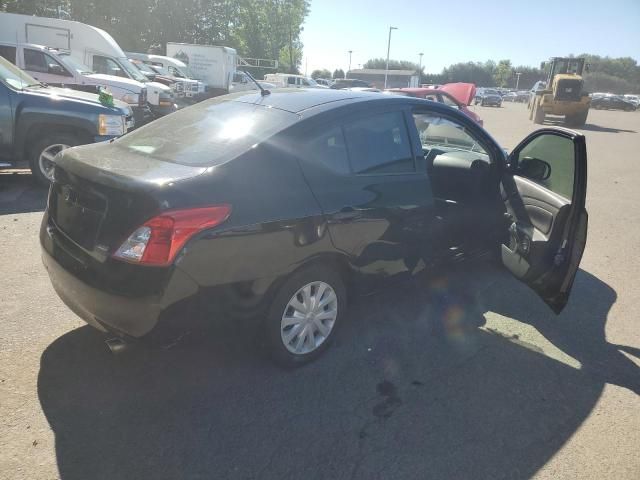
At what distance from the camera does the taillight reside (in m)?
→ 2.32

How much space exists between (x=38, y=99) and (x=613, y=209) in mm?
8809

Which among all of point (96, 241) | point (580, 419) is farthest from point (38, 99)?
point (580, 419)

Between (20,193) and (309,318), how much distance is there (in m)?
5.44

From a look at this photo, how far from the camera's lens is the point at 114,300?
242 centimetres

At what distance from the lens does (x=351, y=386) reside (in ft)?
9.65

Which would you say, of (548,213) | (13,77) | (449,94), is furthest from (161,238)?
(449,94)

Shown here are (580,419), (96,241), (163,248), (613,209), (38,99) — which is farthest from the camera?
(613,209)

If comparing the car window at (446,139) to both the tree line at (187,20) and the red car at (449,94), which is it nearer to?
the red car at (449,94)

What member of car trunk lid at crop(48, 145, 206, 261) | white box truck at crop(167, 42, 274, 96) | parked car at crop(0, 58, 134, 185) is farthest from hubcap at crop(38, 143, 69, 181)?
white box truck at crop(167, 42, 274, 96)

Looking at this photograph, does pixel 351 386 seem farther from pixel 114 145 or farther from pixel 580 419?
pixel 114 145

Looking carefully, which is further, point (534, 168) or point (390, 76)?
point (390, 76)

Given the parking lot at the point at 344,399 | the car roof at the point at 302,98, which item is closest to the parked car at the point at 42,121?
the parking lot at the point at 344,399

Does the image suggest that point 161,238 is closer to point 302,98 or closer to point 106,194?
point 106,194

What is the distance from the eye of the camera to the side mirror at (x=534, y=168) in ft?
12.5
